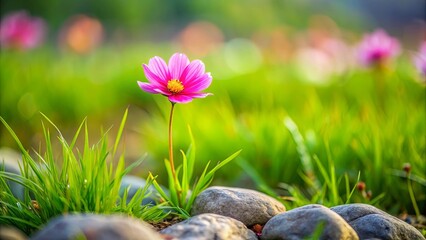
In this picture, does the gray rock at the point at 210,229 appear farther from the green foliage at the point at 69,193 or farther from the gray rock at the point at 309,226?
the green foliage at the point at 69,193

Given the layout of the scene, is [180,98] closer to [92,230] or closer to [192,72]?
[192,72]

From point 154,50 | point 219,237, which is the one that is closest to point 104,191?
point 219,237

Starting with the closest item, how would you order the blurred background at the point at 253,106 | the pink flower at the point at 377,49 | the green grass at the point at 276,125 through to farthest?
the green grass at the point at 276,125, the blurred background at the point at 253,106, the pink flower at the point at 377,49

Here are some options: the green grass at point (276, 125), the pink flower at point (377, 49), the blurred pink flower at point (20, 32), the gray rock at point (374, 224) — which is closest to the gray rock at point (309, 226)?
the gray rock at point (374, 224)

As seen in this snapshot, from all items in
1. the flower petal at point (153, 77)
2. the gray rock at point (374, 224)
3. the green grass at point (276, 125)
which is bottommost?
the green grass at point (276, 125)

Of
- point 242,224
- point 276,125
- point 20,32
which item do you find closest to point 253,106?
point 276,125

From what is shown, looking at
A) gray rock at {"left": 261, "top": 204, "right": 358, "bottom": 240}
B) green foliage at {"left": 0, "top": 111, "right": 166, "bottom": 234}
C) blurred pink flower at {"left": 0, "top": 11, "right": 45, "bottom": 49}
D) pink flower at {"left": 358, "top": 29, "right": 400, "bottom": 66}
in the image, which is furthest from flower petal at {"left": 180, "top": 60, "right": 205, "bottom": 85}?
blurred pink flower at {"left": 0, "top": 11, "right": 45, "bottom": 49}
